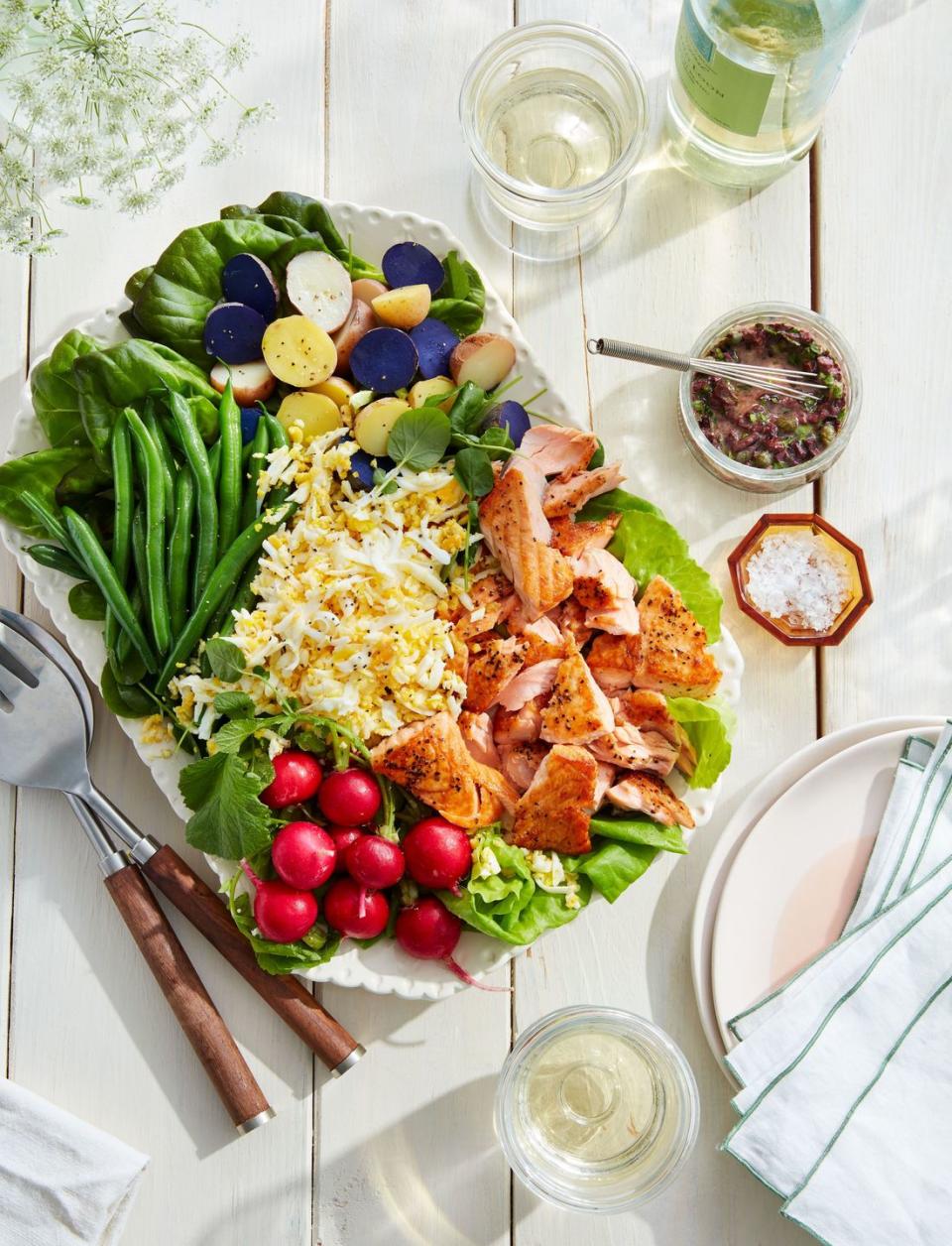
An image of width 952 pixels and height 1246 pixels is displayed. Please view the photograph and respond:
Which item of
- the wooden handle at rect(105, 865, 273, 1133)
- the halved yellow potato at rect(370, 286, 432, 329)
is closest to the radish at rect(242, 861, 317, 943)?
the wooden handle at rect(105, 865, 273, 1133)

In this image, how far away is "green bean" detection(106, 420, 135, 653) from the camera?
5.59 ft

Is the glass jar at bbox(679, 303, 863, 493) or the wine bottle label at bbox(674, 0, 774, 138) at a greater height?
the wine bottle label at bbox(674, 0, 774, 138)

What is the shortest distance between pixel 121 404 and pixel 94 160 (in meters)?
0.35

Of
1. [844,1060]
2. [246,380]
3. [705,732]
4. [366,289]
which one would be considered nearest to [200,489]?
[246,380]

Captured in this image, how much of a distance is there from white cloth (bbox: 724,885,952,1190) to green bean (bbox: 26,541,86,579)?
128 centimetres

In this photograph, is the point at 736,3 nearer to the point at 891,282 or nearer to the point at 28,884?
the point at 891,282

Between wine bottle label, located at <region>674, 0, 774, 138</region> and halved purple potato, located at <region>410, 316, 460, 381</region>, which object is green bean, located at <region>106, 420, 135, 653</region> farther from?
wine bottle label, located at <region>674, 0, 774, 138</region>

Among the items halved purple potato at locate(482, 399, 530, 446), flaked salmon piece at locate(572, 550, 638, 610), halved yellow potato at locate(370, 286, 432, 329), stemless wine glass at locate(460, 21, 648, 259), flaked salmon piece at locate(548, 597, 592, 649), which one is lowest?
flaked salmon piece at locate(548, 597, 592, 649)

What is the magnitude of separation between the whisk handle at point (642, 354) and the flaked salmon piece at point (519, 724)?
56cm

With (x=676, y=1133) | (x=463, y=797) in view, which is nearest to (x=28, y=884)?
(x=463, y=797)

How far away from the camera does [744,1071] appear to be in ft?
5.44

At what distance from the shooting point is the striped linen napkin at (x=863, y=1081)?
1.64 metres

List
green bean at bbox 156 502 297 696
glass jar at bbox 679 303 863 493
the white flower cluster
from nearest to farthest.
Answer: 1. the white flower cluster
2. green bean at bbox 156 502 297 696
3. glass jar at bbox 679 303 863 493

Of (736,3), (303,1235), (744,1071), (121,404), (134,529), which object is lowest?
(303,1235)
